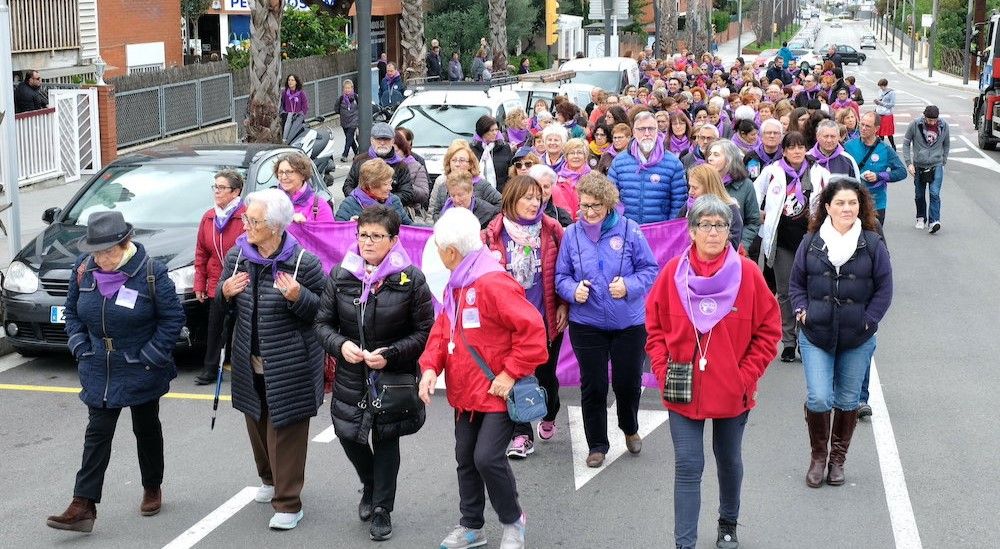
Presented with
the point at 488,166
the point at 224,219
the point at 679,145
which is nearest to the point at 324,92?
the point at 679,145

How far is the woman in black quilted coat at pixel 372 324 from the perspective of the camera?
6250 millimetres

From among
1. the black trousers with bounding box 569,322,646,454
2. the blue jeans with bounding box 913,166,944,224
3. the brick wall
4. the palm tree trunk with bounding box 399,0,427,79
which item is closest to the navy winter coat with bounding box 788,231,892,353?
the black trousers with bounding box 569,322,646,454

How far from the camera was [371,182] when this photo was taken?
9.34 meters

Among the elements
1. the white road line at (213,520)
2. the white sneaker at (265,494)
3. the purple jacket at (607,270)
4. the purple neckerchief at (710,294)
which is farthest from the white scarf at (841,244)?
the white road line at (213,520)

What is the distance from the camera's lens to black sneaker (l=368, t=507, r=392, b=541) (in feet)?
21.8

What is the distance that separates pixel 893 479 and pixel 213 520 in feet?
12.6

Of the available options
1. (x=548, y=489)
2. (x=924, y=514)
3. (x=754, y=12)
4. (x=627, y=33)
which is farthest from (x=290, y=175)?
(x=754, y=12)

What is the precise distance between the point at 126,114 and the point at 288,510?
18.3 m

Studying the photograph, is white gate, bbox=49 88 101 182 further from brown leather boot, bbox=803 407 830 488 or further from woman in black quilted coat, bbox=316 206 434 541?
brown leather boot, bbox=803 407 830 488

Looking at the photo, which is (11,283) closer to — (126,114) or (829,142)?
(829,142)

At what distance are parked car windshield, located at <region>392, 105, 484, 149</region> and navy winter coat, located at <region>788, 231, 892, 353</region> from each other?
1215cm

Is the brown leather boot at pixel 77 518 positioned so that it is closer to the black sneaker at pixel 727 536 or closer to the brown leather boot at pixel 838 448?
the black sneaker at pixel 727 536

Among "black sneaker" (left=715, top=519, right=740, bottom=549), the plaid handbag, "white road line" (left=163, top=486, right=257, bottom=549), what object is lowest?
"white road line" (left=163, top=486, right=257, bottom=549)

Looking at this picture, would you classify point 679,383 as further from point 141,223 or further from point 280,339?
point 141,223
